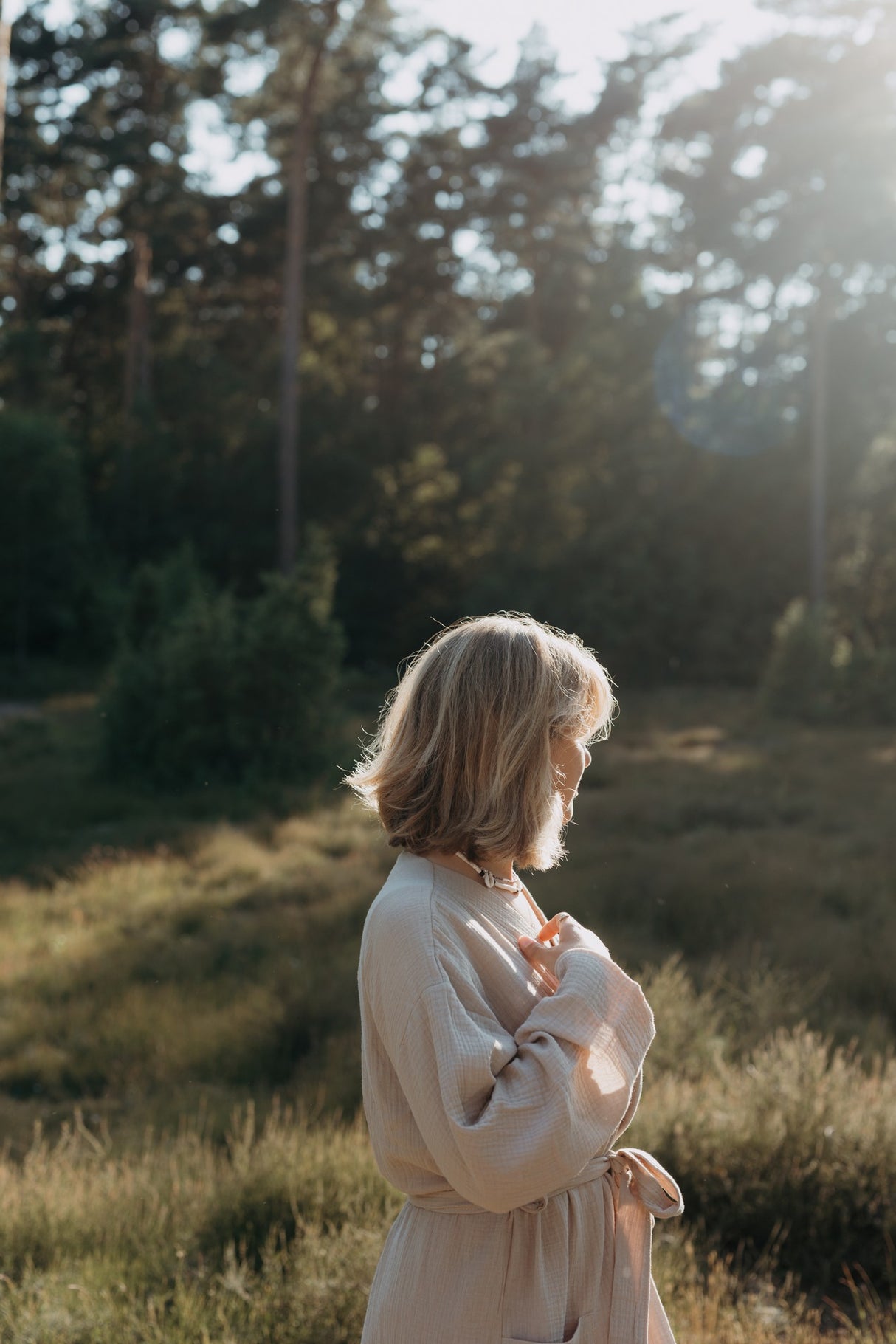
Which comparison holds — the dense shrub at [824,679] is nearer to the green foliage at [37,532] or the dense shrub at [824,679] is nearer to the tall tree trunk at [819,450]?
the tall tree trunk at [819,450]

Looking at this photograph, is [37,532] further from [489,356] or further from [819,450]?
[819,450]

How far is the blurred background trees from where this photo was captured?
25875 mm

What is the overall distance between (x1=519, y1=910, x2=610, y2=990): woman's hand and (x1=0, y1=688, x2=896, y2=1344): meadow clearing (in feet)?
5.75

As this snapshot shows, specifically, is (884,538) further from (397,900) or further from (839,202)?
(397,900)

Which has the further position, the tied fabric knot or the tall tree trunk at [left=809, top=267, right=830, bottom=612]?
the tall tree trunk at [left=809, top=267, right=830, bottom=612]

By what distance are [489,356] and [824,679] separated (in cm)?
1362

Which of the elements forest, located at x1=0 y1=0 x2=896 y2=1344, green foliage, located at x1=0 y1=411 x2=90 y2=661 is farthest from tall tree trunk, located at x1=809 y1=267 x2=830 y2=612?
green foliage, located at x1=0 y1=411 x2=90 y2=661

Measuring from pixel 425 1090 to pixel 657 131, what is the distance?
1193 inches

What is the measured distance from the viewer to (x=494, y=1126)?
157 centimetres

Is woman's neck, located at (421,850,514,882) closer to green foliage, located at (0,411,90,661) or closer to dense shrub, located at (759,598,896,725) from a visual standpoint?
dense shrub, located at (759,598,896,725)

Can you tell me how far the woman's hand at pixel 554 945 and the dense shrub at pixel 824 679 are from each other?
20.2 meters

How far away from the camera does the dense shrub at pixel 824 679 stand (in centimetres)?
2103

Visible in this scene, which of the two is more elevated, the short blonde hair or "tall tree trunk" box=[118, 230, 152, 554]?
"tall tree trunk" box=[118, 230, 152, 554]

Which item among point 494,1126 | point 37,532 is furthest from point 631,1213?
point 37,532
